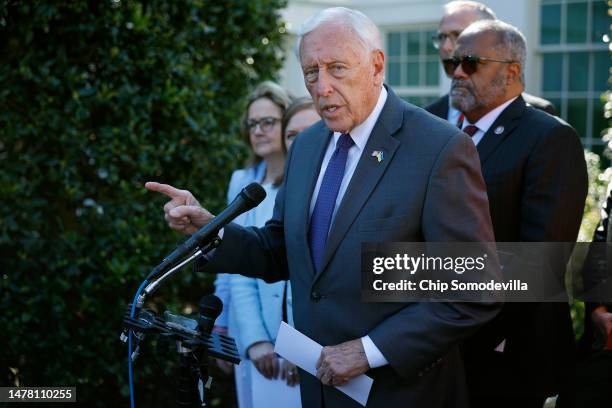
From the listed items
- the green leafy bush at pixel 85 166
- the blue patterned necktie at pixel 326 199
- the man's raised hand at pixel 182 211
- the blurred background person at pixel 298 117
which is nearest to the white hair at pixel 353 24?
Answer: the blue patterned necktie at pixel 326 199

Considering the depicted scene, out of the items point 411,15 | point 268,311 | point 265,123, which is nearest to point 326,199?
point 268,311

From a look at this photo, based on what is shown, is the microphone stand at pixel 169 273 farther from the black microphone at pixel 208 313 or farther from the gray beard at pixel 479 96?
the gray beard at pixel 479 96

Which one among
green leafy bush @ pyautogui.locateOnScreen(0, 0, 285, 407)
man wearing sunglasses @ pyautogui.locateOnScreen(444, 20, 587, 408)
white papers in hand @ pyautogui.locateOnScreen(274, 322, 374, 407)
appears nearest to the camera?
white papers in hand @ pyautogui.locateOnScreen(274, 322, 374, 407)

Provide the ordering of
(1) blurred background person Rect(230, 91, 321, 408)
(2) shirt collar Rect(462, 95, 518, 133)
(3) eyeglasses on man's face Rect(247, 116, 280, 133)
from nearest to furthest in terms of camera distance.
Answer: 1. (2) shirt collar Rect(462, 95, 518, 133)
2. (1) blurred background person Rect(230, 91, 321, 408)
3. (3) eyeglasses on man's face Rect(247, 116, 280, 133)

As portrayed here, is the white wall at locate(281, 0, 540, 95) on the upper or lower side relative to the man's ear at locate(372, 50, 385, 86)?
upper

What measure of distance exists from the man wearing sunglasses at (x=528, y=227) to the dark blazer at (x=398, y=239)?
654mm

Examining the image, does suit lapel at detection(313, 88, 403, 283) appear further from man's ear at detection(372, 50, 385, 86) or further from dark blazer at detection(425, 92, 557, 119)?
dark blazer at detection(425, 92, 557, 119)

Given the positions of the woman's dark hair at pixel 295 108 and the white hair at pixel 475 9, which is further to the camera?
the white hair at pixel 475 9

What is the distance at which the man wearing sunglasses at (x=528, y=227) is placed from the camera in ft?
11.1

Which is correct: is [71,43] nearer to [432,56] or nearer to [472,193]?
[472,193]

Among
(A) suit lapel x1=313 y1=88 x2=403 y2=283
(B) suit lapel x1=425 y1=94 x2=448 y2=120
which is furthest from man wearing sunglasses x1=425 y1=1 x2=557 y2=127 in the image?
(A) suit lapel x1=313 y1=88 x2=403 y2=283

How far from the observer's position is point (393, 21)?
12.4m

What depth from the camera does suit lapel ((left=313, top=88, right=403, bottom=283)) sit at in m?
2.68

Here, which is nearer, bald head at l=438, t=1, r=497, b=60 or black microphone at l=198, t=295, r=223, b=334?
black microphone at l=198, t=295, r=223, b=334
